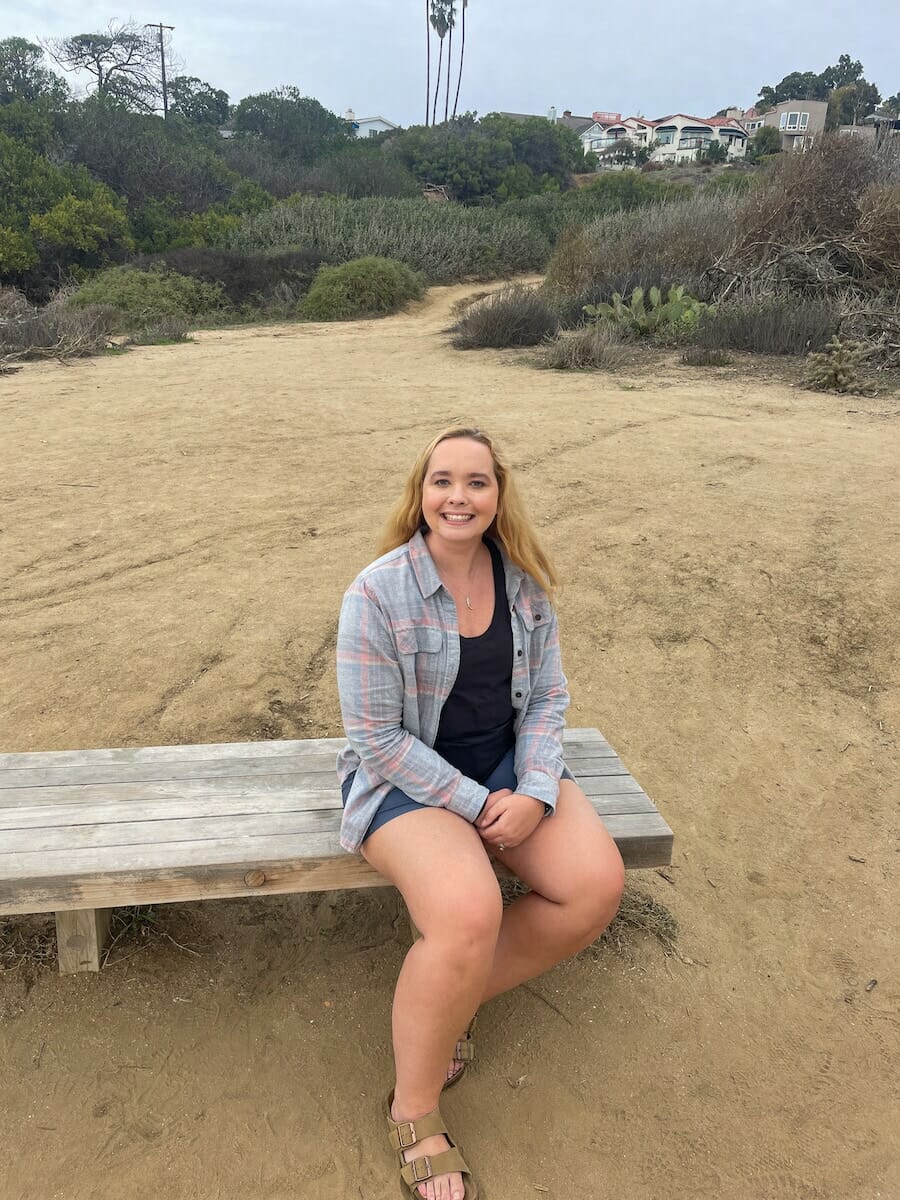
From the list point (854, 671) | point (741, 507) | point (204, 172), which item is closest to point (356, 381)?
point (741, 507)

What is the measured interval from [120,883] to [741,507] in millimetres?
4508

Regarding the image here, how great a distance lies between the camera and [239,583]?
4336mm

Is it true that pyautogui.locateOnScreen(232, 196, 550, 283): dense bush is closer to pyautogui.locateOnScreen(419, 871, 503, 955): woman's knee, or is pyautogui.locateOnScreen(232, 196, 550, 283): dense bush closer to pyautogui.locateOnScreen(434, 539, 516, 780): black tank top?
pyautogui.locateOnScreen(434, 539, 516, 780): black tank top

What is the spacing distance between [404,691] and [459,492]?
488 mm

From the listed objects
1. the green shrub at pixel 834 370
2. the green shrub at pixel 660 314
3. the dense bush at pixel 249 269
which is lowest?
the green shrub at pixel 834 370

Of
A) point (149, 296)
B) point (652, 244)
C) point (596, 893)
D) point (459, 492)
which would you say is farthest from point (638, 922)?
point (149, 296)

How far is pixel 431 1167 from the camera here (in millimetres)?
1694

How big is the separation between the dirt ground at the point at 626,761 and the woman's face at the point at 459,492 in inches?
47.0

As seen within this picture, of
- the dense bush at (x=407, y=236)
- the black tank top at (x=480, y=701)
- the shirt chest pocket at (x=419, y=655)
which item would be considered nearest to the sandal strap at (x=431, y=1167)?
the black tank top at (x=480, y=701)

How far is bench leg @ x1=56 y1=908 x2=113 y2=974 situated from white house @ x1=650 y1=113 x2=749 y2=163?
225 ft

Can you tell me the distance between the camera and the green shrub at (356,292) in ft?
54.3

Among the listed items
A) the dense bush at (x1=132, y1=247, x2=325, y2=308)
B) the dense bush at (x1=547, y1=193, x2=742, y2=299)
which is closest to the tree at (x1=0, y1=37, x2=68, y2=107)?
the dense bush at (x1=132, y1=247, x2=325, y2=308)

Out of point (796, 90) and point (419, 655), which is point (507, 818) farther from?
point (796, 90)

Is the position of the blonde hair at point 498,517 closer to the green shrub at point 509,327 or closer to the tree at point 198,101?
the green shrub at point 509,327
